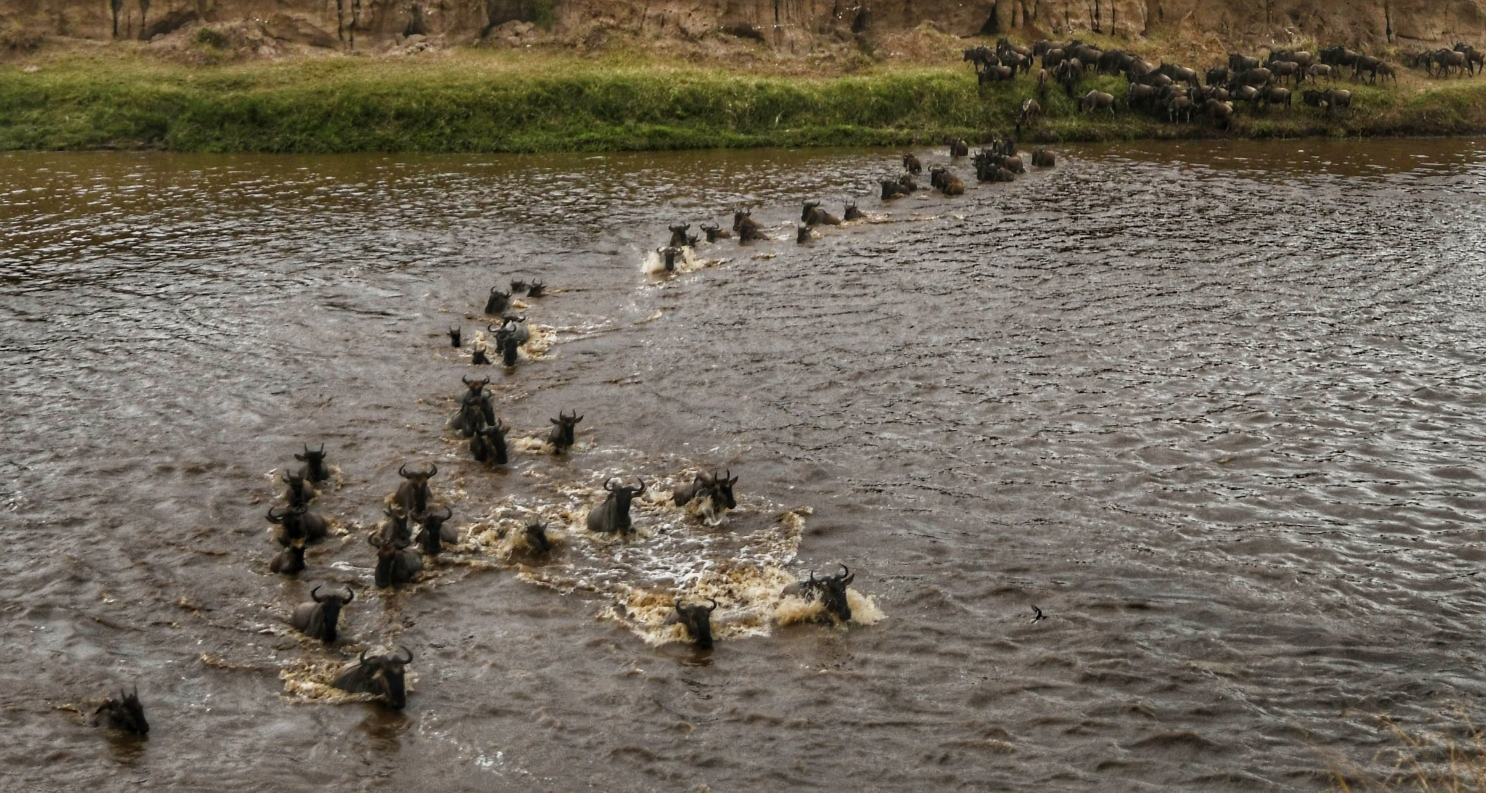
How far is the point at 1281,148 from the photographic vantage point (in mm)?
38594

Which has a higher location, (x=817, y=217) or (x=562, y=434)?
(x=817, y=217)

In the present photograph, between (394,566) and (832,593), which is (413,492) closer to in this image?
(394,566)

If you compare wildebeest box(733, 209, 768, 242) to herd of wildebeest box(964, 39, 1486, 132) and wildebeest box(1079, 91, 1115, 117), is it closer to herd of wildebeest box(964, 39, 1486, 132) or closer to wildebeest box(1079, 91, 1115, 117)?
herd of wildebeest box(964, 39, 1486, 132)

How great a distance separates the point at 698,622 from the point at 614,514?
2723 mm

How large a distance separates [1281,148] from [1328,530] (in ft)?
89.2

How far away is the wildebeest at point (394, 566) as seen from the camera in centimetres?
1367

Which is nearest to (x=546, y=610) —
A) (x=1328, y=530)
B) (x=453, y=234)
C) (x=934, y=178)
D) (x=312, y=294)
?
(x=1328, y=530)

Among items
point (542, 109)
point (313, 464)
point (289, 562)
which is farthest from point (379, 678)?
point (542, 109)

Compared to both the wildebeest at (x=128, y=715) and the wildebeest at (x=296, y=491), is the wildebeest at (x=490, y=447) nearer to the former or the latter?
the wildebeest at (x=296, y=491)

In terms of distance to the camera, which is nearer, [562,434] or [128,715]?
[128,715]

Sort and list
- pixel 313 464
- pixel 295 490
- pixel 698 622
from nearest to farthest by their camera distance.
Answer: pixel 698 622 → pixel 295 490 → pixel 313 464

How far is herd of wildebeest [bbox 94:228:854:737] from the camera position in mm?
11750

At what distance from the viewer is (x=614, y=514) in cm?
1486

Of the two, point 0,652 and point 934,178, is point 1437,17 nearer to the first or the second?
point 934,178
